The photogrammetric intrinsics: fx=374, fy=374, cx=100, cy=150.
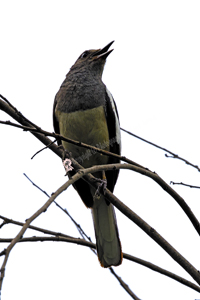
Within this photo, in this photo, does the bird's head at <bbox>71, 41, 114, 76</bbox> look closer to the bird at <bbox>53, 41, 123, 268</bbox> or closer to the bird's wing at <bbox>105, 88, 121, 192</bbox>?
the bird at <bbox>53, 41, 123, 268</bbox>

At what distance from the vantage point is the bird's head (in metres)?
4.96

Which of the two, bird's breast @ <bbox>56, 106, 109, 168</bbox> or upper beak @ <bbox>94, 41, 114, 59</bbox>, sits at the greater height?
upper beak @ <bbox>94, 41, 114, 59</bbox>

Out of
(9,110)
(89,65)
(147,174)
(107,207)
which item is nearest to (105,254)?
(107,207)

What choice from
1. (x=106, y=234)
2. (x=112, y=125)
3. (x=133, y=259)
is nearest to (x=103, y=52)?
(x=112, y=125)

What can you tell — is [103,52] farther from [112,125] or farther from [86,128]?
[86,128]

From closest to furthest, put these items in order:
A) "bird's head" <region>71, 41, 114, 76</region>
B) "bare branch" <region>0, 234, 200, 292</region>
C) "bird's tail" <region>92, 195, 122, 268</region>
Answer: "bare branch" <region>0, 234, 200, 292</region> < "bird's tail" <region>92, 195, 122, 268</region> < "bird's head" <region>71, 41, 114, 76</region>

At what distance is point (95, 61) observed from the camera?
198 inches

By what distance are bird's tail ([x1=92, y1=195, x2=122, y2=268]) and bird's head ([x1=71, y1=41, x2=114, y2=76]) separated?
5.73 feet

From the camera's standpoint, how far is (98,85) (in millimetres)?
4582

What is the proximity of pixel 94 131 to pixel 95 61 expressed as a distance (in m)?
1.34

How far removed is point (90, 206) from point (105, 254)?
2.64ft

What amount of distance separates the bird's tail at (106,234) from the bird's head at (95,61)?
1.75 m

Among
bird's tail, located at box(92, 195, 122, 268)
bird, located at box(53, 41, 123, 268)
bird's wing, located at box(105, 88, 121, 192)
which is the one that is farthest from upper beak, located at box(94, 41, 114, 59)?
bird's tail, located at box(92, 195, 122, 268)

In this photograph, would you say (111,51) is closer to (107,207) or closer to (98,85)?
(98,85)
